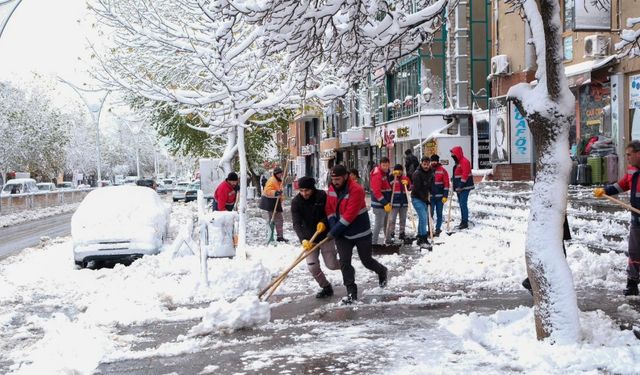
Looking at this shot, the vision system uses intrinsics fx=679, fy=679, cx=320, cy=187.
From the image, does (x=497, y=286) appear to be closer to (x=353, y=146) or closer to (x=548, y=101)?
(x=548, y=101)

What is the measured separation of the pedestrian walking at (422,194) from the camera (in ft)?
42.1

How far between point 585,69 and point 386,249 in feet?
28.3

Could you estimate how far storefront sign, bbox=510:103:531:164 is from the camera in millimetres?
22109

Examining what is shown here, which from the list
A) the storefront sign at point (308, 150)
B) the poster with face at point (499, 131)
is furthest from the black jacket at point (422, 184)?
the storefront sign at point (308, 150)

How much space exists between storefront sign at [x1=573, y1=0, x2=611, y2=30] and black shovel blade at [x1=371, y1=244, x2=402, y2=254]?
7406 millimetres

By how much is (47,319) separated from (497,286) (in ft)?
18.0

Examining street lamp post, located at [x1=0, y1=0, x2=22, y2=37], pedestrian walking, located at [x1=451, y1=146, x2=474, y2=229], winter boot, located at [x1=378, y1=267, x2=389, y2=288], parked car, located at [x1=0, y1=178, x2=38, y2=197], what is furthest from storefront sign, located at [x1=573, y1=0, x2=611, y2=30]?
parked car, located at [x1=0, y1=178, x2=38, y2=197]

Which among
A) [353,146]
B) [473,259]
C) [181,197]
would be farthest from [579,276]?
[181,197]

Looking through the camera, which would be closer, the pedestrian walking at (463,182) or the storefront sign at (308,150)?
the pedestrian walking at (463,182)

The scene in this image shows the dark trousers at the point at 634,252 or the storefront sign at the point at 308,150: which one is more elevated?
the storefront sign at the point at 308,150

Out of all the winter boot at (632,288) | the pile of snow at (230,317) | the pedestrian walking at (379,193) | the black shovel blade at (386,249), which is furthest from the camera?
the pedestrian walking at (379,193)

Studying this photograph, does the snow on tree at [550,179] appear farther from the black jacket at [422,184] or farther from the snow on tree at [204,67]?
the black jacket at [422,184]

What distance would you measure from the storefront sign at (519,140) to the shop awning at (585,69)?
3.77 metres

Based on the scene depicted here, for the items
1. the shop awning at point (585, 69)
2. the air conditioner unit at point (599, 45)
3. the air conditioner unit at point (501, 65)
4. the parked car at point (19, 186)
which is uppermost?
the air conditioner unit at point (501, 65)
